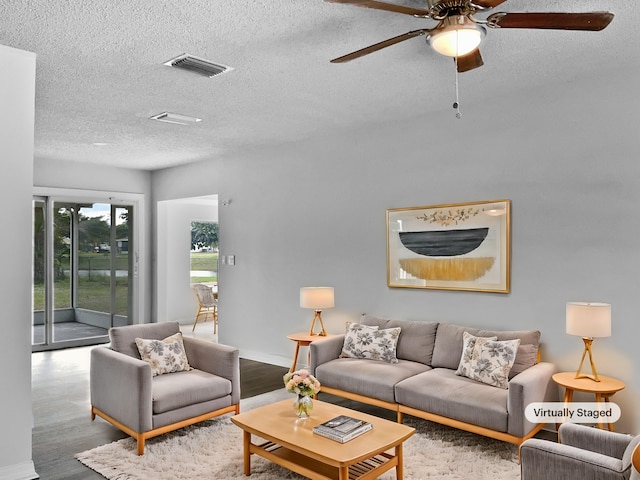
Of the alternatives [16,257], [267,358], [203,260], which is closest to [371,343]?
[267,358]

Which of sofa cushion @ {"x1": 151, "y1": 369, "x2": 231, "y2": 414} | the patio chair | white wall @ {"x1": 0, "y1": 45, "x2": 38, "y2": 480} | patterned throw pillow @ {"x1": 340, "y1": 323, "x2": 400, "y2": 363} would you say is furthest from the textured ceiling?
the patio chair

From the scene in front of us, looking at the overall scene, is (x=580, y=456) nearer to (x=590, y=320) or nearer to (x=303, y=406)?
(x=590, y=320)

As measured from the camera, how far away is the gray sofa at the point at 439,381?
3.38 meters

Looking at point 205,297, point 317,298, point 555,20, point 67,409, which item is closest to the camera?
point 555,20

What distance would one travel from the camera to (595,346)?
3.77 metres

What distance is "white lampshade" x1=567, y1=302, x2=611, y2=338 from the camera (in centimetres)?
342

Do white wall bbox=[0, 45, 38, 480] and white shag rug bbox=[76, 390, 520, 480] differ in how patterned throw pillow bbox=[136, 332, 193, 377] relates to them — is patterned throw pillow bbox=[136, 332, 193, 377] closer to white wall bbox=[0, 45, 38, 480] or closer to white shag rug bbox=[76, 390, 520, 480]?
white shag rug bbox=[76, 390, 520, 480]

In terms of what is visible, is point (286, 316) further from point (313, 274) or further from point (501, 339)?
point (501, 339)

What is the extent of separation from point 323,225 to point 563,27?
3.72m

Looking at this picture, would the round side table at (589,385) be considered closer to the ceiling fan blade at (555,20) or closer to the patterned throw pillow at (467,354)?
the patterned throw pillow at (467,354)

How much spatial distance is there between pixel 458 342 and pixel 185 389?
2.28m

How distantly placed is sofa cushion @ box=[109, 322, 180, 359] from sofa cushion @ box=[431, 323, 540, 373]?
95.3 inches

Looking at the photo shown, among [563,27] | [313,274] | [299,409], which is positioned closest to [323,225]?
[313,274]

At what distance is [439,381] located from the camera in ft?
12.8
